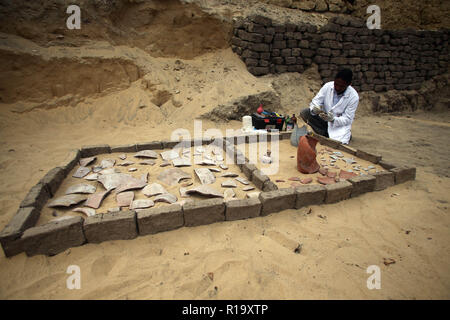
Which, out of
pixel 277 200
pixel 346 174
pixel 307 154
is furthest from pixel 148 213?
pixel 346 174

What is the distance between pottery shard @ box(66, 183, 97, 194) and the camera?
8.48ft

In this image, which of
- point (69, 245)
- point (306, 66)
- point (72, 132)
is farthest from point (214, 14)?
point (69, 245)

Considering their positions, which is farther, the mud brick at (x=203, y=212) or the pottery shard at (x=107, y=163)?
the pottery shard at (x=107, y=163)

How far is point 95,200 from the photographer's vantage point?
Answer: 2.40m

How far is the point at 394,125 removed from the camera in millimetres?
6633

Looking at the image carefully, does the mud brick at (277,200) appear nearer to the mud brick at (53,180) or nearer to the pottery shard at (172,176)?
the pottery shard at (172,176)

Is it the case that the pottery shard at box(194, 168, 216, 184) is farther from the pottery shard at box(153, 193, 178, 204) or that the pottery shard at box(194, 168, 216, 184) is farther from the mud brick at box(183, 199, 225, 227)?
the mud brick at box(183, 199, 225, 227)

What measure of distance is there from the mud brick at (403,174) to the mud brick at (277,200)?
1.58 m

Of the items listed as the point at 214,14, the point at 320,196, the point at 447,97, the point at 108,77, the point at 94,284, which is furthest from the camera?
the point at 447,97

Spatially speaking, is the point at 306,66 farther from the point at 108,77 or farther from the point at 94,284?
the point at 94,284

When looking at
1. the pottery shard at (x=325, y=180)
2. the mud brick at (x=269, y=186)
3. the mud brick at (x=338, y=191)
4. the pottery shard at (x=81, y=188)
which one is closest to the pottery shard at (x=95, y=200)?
the pottery shard at (x=81, y=188)

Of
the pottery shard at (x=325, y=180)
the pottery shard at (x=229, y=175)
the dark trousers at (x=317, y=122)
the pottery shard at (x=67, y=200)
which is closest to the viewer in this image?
the pottery shard at (x=67, y=200)

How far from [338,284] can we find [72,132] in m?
5.33

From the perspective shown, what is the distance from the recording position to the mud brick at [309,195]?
8.06 feet
